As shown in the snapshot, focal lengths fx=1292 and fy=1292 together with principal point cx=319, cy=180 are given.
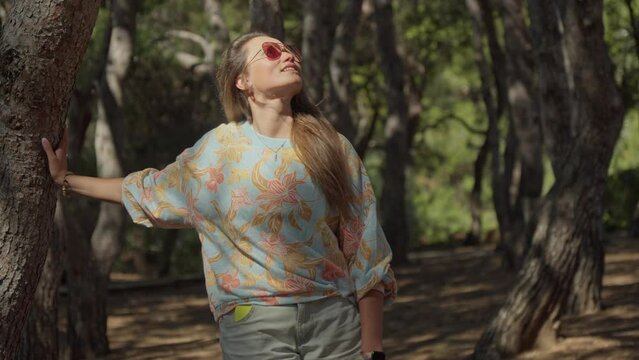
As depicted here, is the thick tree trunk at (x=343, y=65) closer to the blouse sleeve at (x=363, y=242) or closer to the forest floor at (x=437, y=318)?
the forest floor at (x=437, y=318)

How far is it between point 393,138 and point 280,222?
53.5ft

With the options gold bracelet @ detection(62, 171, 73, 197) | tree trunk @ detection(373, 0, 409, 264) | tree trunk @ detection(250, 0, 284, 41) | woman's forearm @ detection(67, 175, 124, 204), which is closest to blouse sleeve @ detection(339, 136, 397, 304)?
woman's forearm @ detection(67, 175, 124, 204)

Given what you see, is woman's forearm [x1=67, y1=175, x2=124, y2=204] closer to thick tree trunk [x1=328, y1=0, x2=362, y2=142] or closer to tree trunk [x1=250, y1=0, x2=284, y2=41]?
tree trunk [x1=250, y1=0, x2=284, y2=41]

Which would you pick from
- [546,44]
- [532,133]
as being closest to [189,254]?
[532,133]

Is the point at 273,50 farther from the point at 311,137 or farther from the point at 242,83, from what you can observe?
the point at 311,137

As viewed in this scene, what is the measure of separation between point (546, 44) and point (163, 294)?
7737 millimetres

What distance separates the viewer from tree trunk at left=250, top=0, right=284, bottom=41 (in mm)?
9070

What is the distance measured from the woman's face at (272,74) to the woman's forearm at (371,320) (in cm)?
65

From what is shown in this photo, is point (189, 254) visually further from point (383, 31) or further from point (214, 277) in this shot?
point (214, 277)

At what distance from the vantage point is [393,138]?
1995 cm

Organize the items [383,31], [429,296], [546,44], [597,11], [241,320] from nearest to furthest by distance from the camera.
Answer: [241,320], [597,11], [546,44], [429,296], [383,31]

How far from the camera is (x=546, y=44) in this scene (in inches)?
465

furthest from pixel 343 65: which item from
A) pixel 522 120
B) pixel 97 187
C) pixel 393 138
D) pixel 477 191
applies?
pixel 97 187


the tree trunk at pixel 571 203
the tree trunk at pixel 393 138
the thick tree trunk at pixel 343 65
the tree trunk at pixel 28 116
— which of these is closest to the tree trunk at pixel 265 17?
the tree trunk at pixel 571 203
